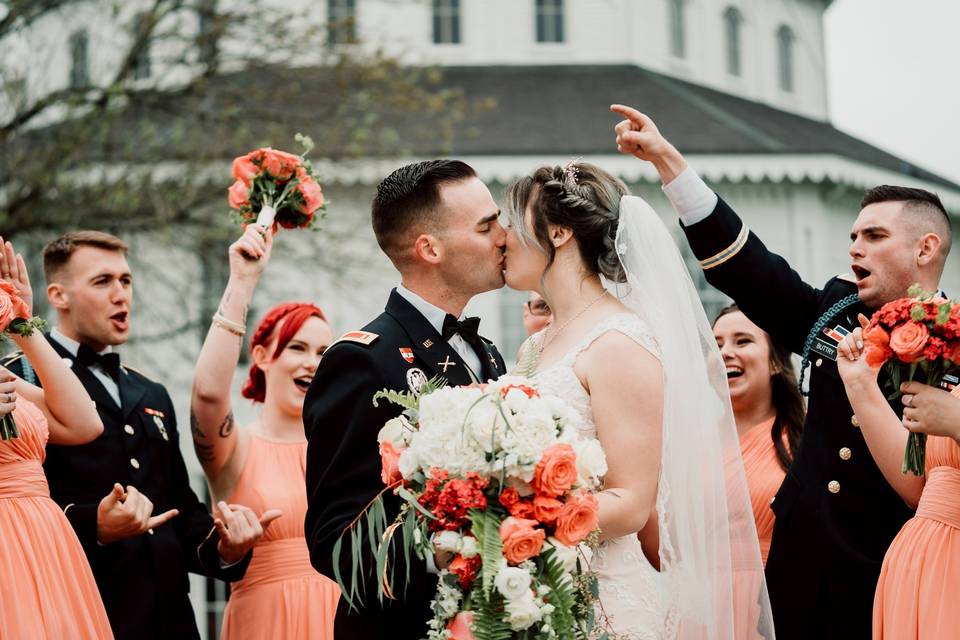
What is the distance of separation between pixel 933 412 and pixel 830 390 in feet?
2.78

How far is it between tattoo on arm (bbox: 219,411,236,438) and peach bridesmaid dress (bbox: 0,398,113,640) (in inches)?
45.5

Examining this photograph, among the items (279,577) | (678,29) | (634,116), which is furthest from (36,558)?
(678,29)

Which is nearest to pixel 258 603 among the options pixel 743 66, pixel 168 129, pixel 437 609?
pixel 437 609

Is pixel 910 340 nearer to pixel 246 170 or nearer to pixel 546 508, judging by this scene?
pixel 546 508

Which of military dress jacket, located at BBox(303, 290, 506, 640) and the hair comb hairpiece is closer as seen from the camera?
military dress jacket, located at BBox(303, 290, 506, 640)

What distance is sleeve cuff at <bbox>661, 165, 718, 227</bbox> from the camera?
564 centimetres

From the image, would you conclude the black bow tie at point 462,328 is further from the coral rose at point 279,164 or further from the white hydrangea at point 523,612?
the coral rose at point 279,164

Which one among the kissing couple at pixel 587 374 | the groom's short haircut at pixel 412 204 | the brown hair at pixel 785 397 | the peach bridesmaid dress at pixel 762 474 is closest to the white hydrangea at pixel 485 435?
the kissing couple at pixel 587 374

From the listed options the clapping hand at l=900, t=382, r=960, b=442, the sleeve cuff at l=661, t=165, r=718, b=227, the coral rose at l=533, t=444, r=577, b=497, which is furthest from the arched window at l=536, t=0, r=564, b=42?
the coral rose at l=533, t=444, r=577, b=497

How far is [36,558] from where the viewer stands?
5.43 meters

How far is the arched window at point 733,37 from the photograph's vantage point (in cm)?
3105

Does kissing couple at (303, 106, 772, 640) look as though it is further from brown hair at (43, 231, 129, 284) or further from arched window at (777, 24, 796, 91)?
arched window at (777, 24, 796, 91)

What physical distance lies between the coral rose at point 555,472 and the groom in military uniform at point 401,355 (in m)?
0.61

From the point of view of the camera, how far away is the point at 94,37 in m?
17.9
